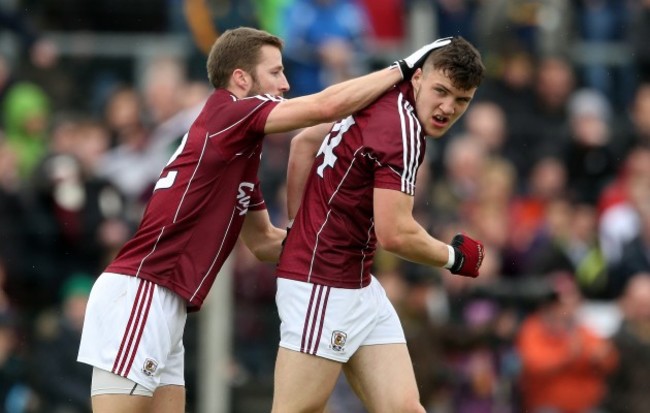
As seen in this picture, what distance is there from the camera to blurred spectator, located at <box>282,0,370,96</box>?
14.0 m

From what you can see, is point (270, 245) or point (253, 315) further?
point (253, 315)

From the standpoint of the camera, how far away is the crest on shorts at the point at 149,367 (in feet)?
25.0

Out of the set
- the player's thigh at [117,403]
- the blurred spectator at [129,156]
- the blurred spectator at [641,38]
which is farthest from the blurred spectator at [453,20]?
the player's thigh at [117,403]

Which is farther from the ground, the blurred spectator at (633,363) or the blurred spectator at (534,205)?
the blurred spectator at (534,205)

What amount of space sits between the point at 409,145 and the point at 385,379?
1.14 m

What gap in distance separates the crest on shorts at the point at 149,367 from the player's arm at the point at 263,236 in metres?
0.94

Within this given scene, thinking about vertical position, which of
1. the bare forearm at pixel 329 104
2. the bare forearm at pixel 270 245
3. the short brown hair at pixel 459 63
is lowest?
the bare forearm at pixel 270 245

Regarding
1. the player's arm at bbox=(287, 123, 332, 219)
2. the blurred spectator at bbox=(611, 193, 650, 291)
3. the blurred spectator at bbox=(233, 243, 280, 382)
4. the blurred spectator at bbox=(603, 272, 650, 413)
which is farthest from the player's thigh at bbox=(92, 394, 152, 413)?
the blurred spectator at bbox=(611, 193, 650, 291)

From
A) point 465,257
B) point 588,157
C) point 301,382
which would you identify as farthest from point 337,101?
point 588,157

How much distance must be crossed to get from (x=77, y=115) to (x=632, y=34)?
5.57 meters

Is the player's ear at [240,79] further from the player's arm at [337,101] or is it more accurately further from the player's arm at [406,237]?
the player's arm at [406,237]

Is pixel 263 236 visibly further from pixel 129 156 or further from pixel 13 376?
pixel 129 156

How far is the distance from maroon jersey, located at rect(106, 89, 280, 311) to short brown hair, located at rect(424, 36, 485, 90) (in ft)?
2.68

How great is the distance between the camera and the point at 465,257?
7.66m
